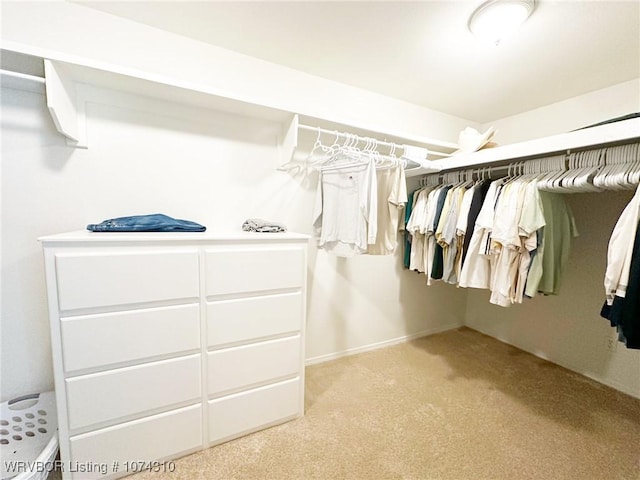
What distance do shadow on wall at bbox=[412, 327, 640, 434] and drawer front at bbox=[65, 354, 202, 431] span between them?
190 centimetres

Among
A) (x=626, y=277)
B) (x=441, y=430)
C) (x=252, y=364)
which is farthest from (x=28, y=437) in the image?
(x=626, y=277)

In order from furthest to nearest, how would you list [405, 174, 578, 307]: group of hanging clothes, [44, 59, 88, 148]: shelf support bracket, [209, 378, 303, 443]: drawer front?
1. [405, 174, 578, 307]: group of hanging clothes
2. [209, 378, 303, 443]: drawer front
3. [44, 59, 88, 148]: shelf support bracket

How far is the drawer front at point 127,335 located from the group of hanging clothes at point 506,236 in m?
1.76

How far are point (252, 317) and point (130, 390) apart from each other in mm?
614

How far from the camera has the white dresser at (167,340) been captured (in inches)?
42.4

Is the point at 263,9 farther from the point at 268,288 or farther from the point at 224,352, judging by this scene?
the point at 224,352

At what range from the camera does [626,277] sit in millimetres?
1146

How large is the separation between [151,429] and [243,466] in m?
0.49

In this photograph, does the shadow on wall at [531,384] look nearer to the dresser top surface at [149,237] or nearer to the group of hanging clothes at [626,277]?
the group of hanging clothes at [626,277]

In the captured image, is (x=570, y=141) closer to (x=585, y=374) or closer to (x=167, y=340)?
(x=585, y=374)

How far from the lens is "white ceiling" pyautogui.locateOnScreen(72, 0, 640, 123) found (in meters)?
1.31

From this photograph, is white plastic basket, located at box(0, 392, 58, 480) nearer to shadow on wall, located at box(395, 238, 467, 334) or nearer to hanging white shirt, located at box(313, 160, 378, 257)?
hanging white shirt, located at box(313, 160, 378, 257)

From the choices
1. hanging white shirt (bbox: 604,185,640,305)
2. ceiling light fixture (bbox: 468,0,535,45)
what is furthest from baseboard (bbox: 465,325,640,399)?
ceiling light fixture (bbox: 468,0,535,45)

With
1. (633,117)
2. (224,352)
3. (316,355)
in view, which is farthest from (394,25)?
(316,355)
